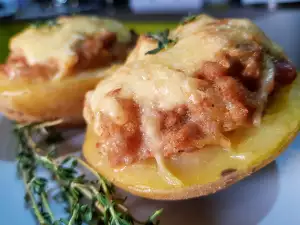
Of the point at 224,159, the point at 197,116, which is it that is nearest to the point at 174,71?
the point at 197,116

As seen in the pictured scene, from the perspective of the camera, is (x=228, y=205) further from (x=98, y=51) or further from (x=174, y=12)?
(x=174, y=12)

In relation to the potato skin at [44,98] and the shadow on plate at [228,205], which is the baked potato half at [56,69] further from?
the shadow on plate at [228,205]

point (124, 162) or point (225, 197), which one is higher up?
point (124, 162)

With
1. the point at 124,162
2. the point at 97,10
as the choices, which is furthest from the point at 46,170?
the point at 97,10

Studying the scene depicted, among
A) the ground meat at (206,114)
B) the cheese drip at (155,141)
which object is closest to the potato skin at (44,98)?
the ground meat at (206,114)

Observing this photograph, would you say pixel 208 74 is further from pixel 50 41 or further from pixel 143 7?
pixel 143 7

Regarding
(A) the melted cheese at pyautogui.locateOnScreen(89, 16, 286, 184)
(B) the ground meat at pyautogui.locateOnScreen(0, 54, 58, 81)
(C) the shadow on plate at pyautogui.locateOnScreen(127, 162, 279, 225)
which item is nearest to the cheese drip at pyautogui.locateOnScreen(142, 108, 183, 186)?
(A) the melted cheese at pyautogui.locateOnScreen(89, 16, 286, 184)
